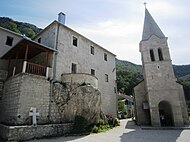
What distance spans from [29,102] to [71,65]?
6752mm

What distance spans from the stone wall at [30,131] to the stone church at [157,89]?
10943mm

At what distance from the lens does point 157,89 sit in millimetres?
17234

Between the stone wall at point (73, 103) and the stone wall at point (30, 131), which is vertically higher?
the stone wall at point (73, 103)

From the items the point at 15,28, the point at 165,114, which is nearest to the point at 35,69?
the point at 165,114

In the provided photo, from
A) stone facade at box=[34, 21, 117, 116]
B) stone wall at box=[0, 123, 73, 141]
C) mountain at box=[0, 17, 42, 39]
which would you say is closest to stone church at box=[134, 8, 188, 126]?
stone facade at box=[34, 21, 117, 116]

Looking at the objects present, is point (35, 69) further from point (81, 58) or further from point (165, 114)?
point (165, 114)

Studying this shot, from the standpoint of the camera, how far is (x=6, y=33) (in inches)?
588

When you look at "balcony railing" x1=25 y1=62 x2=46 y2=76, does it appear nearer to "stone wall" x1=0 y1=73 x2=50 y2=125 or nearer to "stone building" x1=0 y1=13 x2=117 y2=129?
"stone building" x1=0 y1=13 x2=117 y2=129

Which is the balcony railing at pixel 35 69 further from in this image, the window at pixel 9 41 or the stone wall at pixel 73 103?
the window at pixel 9 41

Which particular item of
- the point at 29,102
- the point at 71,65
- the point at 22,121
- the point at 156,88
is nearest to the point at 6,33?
the point at 71,65

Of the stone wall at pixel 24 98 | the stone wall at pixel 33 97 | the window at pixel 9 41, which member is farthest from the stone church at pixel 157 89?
the window at pixel 9 41

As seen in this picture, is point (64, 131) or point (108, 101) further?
point (108, 101)

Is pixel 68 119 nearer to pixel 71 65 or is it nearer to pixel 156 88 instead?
pixel 71 65

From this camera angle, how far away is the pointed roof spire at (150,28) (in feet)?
66.9
